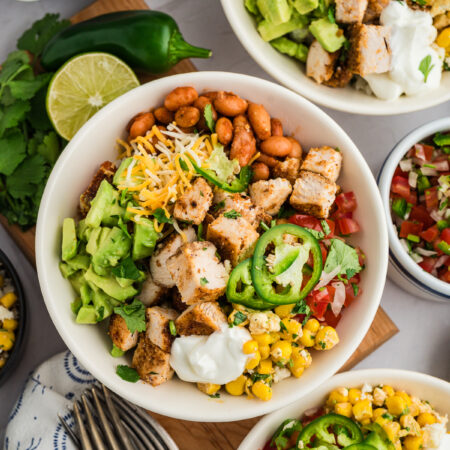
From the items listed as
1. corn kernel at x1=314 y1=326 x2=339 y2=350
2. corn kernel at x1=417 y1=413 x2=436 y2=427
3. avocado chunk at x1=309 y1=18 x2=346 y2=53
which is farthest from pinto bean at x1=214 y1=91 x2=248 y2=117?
corn kernel at x1=417 y1=413 x2=436 y2=427

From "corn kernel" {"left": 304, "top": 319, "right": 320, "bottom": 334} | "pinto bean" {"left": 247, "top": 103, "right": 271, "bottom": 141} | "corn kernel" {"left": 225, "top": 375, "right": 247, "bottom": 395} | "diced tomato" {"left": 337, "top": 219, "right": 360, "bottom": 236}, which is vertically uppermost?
"pinto bean" {"left": 247, "top": 103, "right": 271, "bottom": 141}

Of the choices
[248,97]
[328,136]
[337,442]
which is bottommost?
[337,442]

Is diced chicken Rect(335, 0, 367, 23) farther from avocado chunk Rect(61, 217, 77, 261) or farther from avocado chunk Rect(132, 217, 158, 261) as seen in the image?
avocado chunk Rect(61, 217, 77, 261)

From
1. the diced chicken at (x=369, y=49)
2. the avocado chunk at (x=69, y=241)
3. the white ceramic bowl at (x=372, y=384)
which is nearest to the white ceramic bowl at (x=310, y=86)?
the diced chicken at (x=369, y=49)

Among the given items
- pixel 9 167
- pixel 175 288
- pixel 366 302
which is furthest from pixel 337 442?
pixel 9 167

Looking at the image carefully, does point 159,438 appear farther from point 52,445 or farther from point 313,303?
point 313,303

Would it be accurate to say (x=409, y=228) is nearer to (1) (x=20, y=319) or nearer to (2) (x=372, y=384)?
(2) (x=372, y=384)

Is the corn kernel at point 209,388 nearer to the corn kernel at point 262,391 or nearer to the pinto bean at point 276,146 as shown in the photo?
the corn kernel at point 262,391
